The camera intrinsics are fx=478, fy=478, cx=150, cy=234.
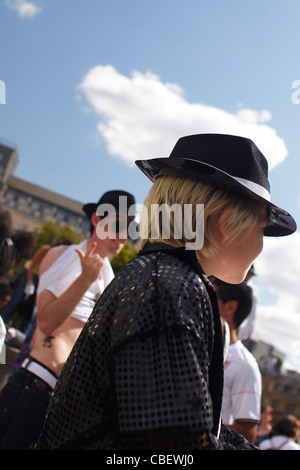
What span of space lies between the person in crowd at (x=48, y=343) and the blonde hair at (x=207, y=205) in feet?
4.58

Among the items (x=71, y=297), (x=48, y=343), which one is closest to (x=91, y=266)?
(x=71, y=297)

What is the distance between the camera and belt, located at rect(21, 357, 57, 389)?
119 inches

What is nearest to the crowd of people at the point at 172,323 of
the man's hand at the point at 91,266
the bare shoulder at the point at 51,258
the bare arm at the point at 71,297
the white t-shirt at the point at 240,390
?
the bare arm at the point at 71,297

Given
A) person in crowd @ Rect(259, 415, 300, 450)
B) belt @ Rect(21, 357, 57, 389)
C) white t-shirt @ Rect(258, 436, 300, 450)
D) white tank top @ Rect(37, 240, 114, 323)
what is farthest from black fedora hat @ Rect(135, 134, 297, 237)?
person in crowd @ Rect(259, 415, 300, 450)

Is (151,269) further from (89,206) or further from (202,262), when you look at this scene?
(89,206)

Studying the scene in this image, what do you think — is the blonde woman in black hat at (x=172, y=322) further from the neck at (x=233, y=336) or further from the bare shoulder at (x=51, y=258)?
the neck at (x=233, y=336)

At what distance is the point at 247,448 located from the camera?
1.52 metres

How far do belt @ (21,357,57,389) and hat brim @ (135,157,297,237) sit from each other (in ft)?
5.37

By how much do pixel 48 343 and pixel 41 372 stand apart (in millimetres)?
189

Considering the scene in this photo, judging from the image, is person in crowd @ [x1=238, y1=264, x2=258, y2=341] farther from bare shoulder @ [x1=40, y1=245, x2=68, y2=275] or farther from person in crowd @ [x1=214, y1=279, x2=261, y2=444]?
bare shoulder @ [x1=40, y1=245, x2=68, y2=275]

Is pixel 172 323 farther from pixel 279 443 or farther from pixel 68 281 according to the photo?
pixel 279 443

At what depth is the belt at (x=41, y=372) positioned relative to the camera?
9.90 ft

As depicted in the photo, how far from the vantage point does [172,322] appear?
1.26 m

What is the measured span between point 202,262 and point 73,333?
1789 mm
